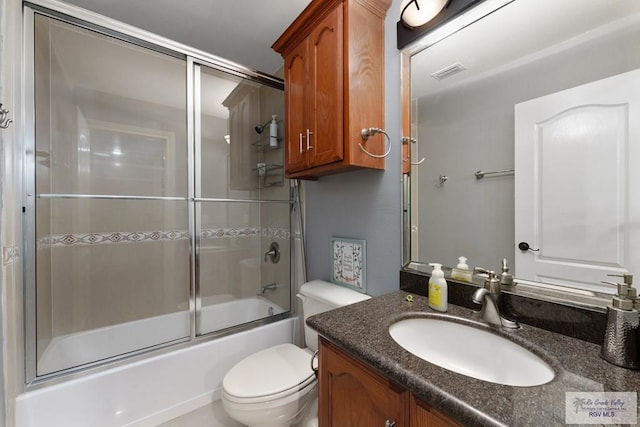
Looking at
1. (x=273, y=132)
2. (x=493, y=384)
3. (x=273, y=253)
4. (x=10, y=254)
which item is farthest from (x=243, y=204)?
(x=493, y=384)

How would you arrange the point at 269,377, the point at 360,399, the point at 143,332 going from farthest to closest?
the point at 143,332 → the point at 269,377 → the point at 360,399

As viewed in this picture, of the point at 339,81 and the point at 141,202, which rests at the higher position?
the point at 339,81

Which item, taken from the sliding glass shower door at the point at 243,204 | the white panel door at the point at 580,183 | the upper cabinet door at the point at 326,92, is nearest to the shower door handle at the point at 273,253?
the sliding glass shower door at the point at 243,204

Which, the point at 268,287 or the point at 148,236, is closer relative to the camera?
the point at 148,236

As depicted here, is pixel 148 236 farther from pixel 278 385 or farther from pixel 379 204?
pixel 379 204

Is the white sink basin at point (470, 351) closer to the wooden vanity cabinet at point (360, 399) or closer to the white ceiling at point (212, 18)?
the wooden vanity cabinet at point (360, 399)

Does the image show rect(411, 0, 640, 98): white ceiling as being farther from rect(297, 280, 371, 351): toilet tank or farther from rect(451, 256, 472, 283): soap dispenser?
rect(297, 280, 371, 351): toilet tank

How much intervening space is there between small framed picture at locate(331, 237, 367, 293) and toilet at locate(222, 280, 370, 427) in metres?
0.06

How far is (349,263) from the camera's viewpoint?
4.75ft

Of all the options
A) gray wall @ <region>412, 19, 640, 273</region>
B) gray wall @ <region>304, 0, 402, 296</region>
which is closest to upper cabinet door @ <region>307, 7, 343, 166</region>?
gray wall @ <region>304, 0, 402, 296</region>

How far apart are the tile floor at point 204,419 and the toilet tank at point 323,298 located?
603 mm

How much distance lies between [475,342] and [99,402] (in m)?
1.77

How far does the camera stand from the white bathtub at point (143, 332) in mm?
1416

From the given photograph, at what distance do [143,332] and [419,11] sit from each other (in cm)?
263
